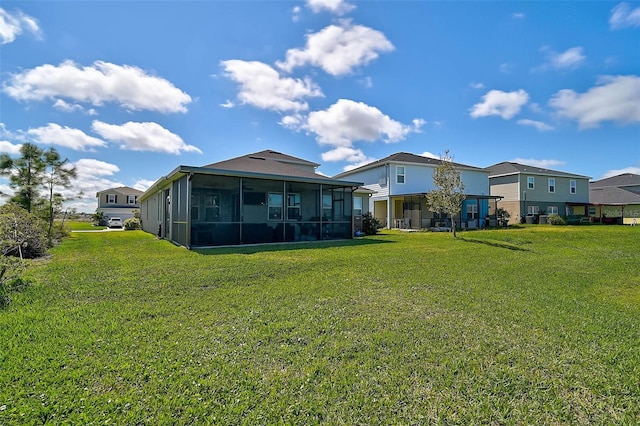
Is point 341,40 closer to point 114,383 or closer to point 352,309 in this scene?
point 352,309

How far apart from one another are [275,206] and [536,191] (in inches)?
1078

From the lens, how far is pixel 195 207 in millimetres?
11844

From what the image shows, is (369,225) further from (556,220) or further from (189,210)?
(556,220)

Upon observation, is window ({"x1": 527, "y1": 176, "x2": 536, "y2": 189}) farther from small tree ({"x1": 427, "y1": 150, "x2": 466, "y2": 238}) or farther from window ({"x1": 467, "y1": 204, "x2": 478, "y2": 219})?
small tree ({"x1": 427, "y1": 150, "x2": 466, "y2": 238})

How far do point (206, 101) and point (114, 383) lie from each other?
1426 cm

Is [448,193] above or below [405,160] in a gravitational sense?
below

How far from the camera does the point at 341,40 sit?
471 inches

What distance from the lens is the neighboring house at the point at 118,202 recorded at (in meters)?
41.2

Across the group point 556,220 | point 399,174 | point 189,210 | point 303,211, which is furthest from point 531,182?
point 189,210

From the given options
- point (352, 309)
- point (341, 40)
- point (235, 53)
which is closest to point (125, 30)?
point (235, 53)

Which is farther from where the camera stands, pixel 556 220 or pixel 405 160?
pixel 556 220

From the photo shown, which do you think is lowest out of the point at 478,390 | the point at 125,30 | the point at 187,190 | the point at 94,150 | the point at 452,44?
the point at 478,390

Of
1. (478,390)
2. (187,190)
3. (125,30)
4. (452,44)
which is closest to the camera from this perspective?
(478,390)

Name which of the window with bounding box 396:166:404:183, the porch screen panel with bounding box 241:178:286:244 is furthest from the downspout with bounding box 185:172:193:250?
the window with bounding box 396:166:404:183
